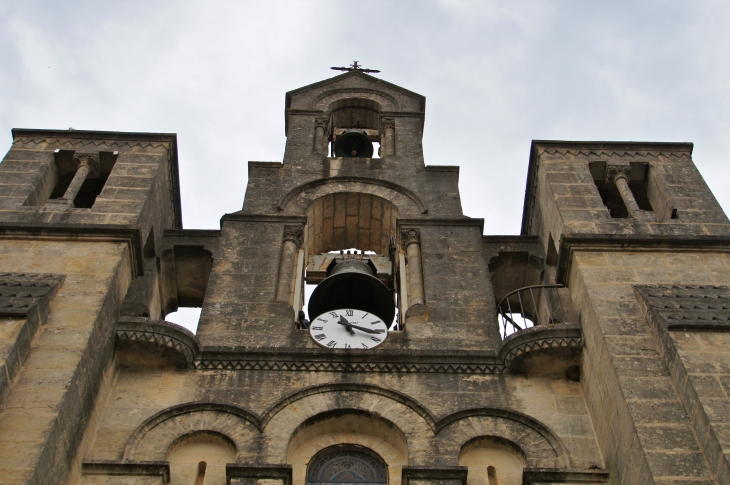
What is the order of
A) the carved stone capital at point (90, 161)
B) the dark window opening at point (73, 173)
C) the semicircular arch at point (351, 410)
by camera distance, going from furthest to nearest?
the dark window opening at point (73, 173), the carved stone capital at point (90, 161), the semicircular arch at point (351, 410)

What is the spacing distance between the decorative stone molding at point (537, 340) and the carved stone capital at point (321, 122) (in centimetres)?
A: 921

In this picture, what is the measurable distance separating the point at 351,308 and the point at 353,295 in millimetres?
349

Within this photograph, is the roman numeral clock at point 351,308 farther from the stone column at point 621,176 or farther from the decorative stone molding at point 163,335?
the stone column at point 621,176

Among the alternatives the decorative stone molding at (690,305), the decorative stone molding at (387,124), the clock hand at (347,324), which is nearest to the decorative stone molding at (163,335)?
the clock hand at (347,324)

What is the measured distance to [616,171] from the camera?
55.8 feet

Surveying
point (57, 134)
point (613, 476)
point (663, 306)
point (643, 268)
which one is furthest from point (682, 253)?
point (57, 134)

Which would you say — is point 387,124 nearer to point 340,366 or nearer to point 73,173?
point 73,173

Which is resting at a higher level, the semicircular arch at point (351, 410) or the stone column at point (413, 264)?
the stone column at point (413, 264)

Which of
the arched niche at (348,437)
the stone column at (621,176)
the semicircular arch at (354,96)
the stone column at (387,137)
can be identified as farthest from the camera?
the semicircular arch at (354,96)

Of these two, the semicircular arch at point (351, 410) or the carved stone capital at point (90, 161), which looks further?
the carved stone capital at point (90, 161)

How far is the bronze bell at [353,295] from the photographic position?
15.0 metres

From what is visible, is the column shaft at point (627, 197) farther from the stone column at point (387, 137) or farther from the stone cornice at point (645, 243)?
the stone column at point (387, 137)

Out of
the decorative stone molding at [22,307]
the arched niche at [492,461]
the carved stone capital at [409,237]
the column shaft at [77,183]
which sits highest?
the column shaft at [77,183]

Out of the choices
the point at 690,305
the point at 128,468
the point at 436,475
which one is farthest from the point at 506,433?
the point at 128,468
